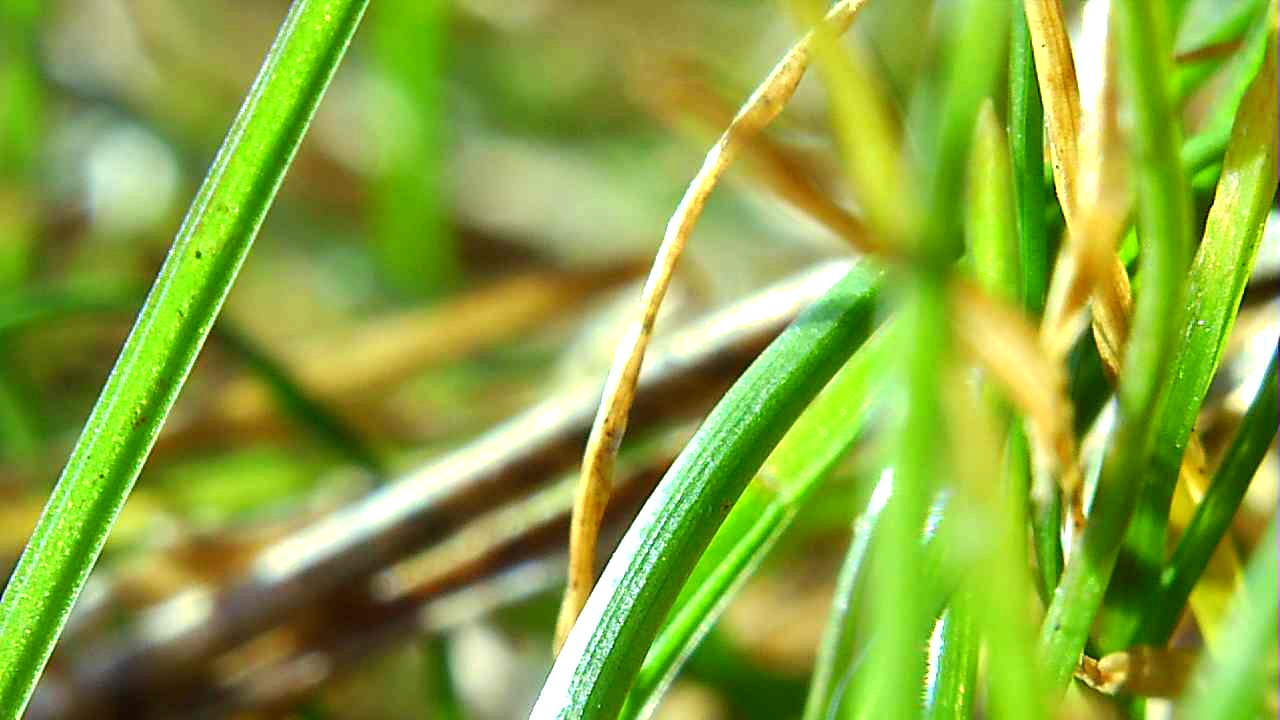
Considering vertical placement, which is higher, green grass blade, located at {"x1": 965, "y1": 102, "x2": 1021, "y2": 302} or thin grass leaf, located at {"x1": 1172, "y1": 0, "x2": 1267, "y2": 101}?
thin grass leaf, located at {"x1": 1172, "y1": 0, "x2": 1267, "y2": 101}

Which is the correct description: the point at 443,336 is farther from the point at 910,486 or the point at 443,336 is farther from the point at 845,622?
the point at 910,486

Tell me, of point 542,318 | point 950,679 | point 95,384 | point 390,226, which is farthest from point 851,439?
point 95,384

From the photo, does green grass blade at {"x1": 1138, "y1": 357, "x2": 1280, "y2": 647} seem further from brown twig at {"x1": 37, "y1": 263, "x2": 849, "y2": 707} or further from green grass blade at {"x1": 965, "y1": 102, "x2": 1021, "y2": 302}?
brown twig at {"x1": 37, "y1": 263, "x2": 849, "y2": 707}

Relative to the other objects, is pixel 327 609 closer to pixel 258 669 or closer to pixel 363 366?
pixel 258 669

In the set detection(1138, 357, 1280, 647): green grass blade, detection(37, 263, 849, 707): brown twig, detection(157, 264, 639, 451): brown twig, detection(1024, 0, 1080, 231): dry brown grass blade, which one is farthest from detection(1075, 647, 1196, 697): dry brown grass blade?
detection(157, 264, 639, 451): brown twig

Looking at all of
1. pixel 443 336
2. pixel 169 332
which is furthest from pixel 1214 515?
pixel 443 336

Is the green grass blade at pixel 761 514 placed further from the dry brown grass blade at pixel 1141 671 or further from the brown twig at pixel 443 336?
the brown twig at pixel 443 336

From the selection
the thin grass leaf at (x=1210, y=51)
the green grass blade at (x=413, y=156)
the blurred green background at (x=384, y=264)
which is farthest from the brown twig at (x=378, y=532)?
the green grass blade at (x=413, y=156)
